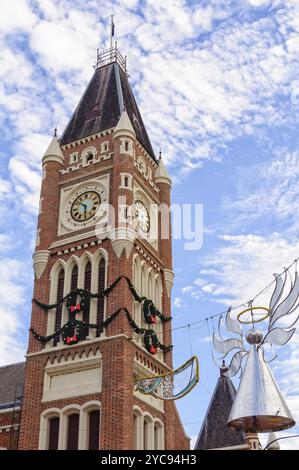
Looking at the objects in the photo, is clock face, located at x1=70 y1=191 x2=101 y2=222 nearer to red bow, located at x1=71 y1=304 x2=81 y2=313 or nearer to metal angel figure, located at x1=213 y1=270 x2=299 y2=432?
red bow, located at x1=71 y1=304 x2=81 y2=313

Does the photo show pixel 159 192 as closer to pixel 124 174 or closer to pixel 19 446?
pixel 124 174

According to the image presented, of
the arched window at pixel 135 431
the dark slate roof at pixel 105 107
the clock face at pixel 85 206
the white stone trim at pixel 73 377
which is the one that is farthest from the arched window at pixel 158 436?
the dark slate roof at pixel 105 107

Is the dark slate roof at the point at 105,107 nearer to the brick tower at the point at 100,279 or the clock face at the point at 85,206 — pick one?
the brick tower at the point at 100,279

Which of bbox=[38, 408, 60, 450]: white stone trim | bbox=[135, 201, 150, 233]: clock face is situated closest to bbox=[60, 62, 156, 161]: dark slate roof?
bbox=[135, 201, 150, 233]: clock face

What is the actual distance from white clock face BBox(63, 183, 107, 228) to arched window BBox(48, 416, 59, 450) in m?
10.3

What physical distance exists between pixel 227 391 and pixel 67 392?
14941 millimetres

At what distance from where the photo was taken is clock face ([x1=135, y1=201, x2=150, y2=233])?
38.0m

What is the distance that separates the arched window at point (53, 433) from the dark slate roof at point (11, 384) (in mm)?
2963

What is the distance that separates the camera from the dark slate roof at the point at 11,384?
36544 millimetres

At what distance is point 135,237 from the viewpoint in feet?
117

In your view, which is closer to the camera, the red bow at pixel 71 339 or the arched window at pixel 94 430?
the arched window at pixel 94 430

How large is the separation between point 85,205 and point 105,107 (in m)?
8.02
